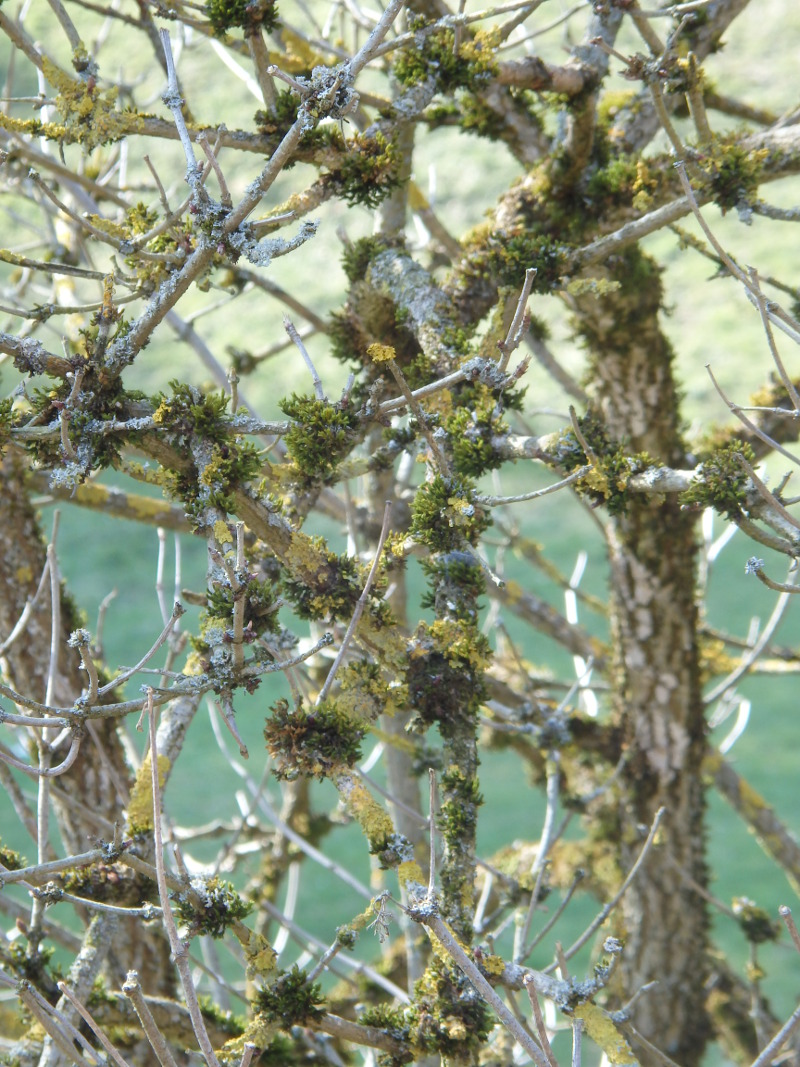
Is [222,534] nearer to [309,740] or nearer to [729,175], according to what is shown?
[309,740]

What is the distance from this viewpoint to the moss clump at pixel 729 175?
3.94 ft

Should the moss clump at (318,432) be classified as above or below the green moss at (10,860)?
above

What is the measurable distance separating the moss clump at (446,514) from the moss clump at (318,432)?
10 cm

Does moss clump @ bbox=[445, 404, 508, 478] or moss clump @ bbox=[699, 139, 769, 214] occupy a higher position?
moss clump @ bbox=[699, 139, 769, 214]

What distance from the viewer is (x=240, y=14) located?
3.65ft

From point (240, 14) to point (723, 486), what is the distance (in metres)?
0.72

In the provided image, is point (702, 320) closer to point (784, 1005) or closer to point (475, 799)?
point (784, 1005)

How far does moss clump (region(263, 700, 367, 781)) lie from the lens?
→ 3.17 feet

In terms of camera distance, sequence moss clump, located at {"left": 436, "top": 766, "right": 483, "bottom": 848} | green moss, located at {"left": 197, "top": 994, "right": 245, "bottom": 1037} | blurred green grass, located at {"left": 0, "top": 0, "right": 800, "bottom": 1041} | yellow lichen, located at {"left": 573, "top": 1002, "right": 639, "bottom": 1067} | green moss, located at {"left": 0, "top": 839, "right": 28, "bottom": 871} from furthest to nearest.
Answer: blurred green grass, located at {"left": 0, "top": 0, "right": 800, "bottom": 1041}
green moss, located at {"left": 197, "top": 994, "right": 245, "bottom": 1037}
green moss, located at {"left": 0, "top": 839, "right": 28, "bottom": 871}
moss clump, located at {"left": 436, "top": 766, "right": 483, "bottom": 848}
yellow lichen, located at {"left": 573, "top": 1002, "right": 639, "bottom": 1067}

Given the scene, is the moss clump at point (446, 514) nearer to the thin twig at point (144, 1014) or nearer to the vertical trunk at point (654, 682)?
the thin twig at point (144, 1014)

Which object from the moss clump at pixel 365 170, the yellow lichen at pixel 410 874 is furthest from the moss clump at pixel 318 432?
the yellow lichen at pixel 410 874

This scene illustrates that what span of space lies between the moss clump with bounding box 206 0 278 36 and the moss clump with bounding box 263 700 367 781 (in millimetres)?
736

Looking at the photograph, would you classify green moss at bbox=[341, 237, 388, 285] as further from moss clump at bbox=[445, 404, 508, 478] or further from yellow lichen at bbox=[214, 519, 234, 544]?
yellow lichen at bbox=[214, 519, 234, 544]

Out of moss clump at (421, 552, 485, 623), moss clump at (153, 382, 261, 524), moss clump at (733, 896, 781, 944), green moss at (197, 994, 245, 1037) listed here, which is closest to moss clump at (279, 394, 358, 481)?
moss clump at (153, 382, 261, 524)
